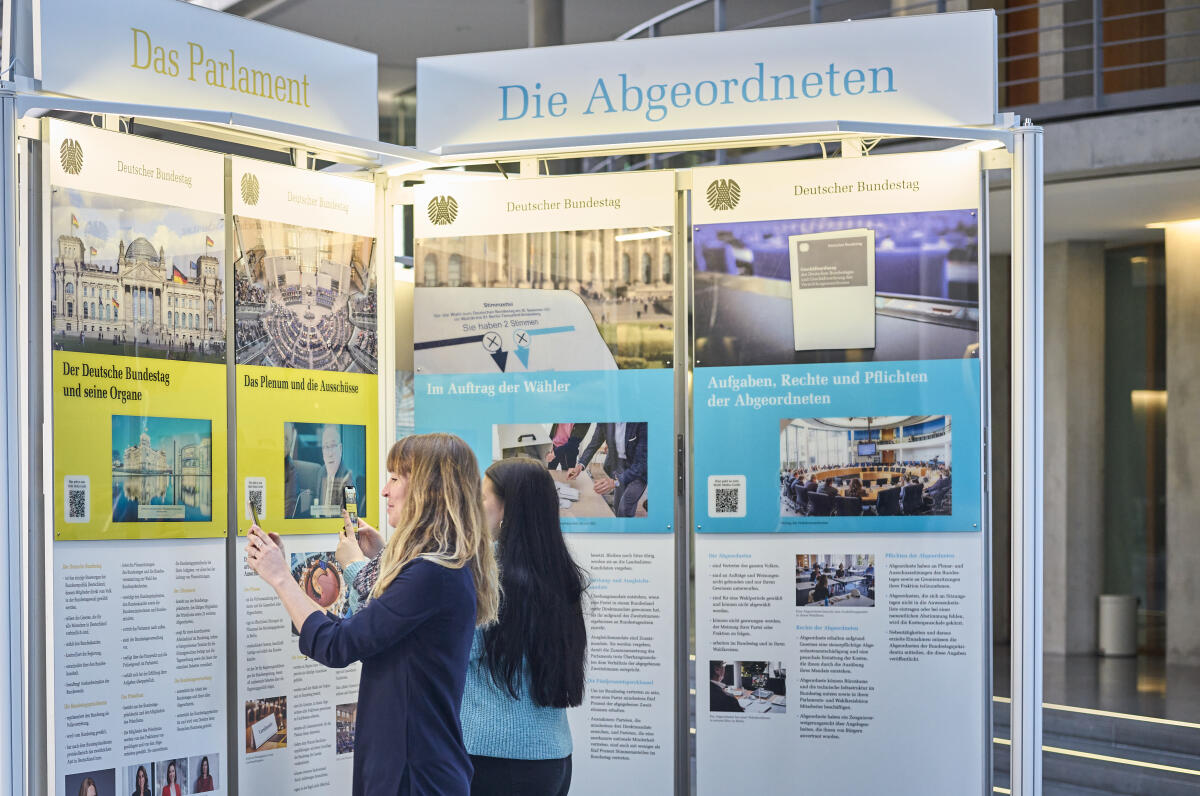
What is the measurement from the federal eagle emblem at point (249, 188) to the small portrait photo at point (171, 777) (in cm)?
192

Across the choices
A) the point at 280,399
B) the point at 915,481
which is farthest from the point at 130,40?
the point at 915,481

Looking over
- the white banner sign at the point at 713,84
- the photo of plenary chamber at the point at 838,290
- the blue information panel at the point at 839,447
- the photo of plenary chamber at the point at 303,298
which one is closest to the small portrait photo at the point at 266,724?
the photo of plenary chamber at the point at 303,298

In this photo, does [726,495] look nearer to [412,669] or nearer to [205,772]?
[412,669]

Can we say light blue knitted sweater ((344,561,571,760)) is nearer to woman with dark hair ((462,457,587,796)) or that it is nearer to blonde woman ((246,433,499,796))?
woman with dark hair ((462,457,587,796))

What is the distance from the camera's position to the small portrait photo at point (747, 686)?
455 cm

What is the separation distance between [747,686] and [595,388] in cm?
124

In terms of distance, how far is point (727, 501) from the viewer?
4590 mm

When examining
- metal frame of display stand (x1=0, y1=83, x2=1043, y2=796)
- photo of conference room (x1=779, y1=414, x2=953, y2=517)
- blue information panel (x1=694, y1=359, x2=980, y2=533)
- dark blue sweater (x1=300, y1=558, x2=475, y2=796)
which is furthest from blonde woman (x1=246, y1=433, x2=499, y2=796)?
photo of conference room (x1=779, y1=414, x2=953, y2=517)

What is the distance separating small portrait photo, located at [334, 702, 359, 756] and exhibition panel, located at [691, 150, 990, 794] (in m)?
1.32

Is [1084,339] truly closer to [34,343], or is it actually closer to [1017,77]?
[1017,77]

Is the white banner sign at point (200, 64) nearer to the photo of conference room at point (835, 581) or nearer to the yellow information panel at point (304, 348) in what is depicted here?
the yellow information panel at point (304, 348)

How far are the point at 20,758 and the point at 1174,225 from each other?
1037 centimetres

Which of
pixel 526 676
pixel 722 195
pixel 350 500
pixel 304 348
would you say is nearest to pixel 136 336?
pixel 304 348

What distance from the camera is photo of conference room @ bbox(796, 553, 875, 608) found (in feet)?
14.6
